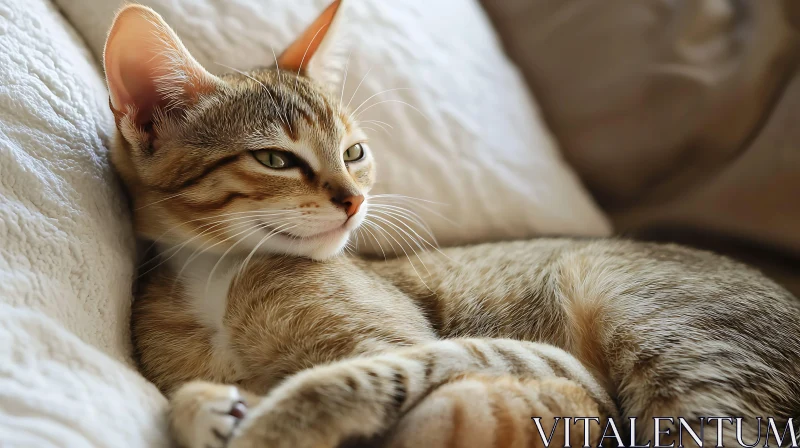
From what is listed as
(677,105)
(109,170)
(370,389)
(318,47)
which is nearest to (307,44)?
(318,47)

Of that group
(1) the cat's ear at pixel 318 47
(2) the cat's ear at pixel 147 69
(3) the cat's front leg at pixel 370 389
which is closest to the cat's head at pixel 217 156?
(2) the cat's ear at pixel 147 69

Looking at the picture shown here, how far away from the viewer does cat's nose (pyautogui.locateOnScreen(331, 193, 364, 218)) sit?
100cm

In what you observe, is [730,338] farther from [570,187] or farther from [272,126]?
[272,126]

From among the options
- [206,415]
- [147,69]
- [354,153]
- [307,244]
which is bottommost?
[206,415]

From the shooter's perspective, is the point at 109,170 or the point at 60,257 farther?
the point at 109,170

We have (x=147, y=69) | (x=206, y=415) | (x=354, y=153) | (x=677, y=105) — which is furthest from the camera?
(x=677, y=105)

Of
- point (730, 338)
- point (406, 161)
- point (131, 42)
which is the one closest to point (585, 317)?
point (730, 338)

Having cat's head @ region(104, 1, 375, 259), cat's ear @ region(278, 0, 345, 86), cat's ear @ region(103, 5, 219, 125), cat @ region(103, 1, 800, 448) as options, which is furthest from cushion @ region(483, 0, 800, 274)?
cat's ear @ region(103, 5, 219, 125)

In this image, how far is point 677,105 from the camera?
143 cm

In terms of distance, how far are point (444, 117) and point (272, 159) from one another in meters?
0.54

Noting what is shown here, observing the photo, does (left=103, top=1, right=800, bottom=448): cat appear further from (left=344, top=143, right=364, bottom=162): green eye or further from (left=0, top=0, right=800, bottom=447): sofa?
(left=0, top=0, right=800, bottom=447): sofa

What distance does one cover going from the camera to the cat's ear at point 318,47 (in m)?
1.19

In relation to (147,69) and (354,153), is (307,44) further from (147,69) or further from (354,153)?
(147,69)

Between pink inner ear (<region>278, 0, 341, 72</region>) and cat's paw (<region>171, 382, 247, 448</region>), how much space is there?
681mm
